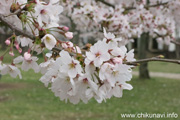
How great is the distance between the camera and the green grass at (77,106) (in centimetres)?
692

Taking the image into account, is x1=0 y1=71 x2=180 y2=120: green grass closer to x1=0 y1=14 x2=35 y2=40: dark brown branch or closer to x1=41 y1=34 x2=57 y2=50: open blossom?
x1=0 y1=14 x2=35 y2=40: dark brown branch

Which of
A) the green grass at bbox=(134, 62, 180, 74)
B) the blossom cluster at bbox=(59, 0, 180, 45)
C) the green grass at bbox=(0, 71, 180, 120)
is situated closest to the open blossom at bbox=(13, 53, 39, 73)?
the blossom cluster at bbox=(59, 0, 180, 45)

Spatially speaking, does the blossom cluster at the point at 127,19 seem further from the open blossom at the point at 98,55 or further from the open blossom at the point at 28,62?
the open blossom at the point at 98,55

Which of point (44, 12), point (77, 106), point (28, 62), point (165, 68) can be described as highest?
point (44, 12)

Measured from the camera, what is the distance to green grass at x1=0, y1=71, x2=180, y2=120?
22.7ft

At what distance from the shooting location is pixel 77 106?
26.5 ft

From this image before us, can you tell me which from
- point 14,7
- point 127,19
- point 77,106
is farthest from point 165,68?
point 14,7

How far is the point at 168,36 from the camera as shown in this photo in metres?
6.34

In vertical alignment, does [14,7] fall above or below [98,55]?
above

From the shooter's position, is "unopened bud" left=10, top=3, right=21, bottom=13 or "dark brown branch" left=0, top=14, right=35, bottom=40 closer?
"dark brown branch" left=0, top=14, right=35, bottom=40

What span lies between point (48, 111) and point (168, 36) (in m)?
3.18

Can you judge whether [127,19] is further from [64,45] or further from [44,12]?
[64,45]

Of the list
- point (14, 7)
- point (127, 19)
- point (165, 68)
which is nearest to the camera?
point (14, 7)

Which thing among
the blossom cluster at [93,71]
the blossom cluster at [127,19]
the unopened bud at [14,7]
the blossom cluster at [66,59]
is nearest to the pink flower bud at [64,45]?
the blossom cluster at [66,59]
